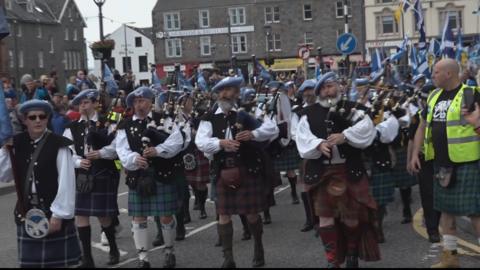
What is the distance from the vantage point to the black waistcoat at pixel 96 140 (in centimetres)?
725

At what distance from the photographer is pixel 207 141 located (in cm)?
684

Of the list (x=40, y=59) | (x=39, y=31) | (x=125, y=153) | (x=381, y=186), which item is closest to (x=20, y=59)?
(x=40, y=59)

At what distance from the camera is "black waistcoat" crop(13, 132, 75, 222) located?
16.9 ft

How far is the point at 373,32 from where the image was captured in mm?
55656

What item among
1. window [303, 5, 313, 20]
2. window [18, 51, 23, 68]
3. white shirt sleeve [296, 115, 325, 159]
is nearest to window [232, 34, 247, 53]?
window [303, 5, 313, 20]

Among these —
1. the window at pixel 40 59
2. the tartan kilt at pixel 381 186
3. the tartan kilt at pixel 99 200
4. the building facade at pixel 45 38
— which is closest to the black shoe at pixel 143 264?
the tartan kilt at pixel 99 200

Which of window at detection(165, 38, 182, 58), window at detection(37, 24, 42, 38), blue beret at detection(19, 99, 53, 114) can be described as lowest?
blue beret at detection(19, 99, 53, 114)

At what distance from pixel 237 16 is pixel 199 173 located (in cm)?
Answer: 5591

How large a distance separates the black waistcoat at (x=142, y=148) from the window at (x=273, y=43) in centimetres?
5584

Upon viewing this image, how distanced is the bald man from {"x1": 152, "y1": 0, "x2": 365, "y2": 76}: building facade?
50574mm

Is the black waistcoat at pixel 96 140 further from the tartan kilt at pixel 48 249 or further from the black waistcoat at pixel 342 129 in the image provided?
the black waistcoat at pixel 342 129

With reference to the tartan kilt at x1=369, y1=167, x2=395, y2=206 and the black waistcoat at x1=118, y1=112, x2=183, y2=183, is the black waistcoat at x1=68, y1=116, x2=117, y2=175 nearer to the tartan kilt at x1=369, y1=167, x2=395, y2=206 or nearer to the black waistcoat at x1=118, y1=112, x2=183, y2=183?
the black waistcoat at x1=118, y1=112, x2=183, y2=183

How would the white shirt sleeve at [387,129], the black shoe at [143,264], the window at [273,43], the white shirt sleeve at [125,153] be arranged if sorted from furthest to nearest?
the window at [273,43] < the white shirt sleeve at [387,129] < the black shoe at [143,264] < the white shirt sleeve at [125,153]

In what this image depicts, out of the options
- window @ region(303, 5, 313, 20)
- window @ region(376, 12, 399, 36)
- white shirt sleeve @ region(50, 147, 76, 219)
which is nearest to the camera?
white shirt sleeve @ region(50, 147, 76, 219)
